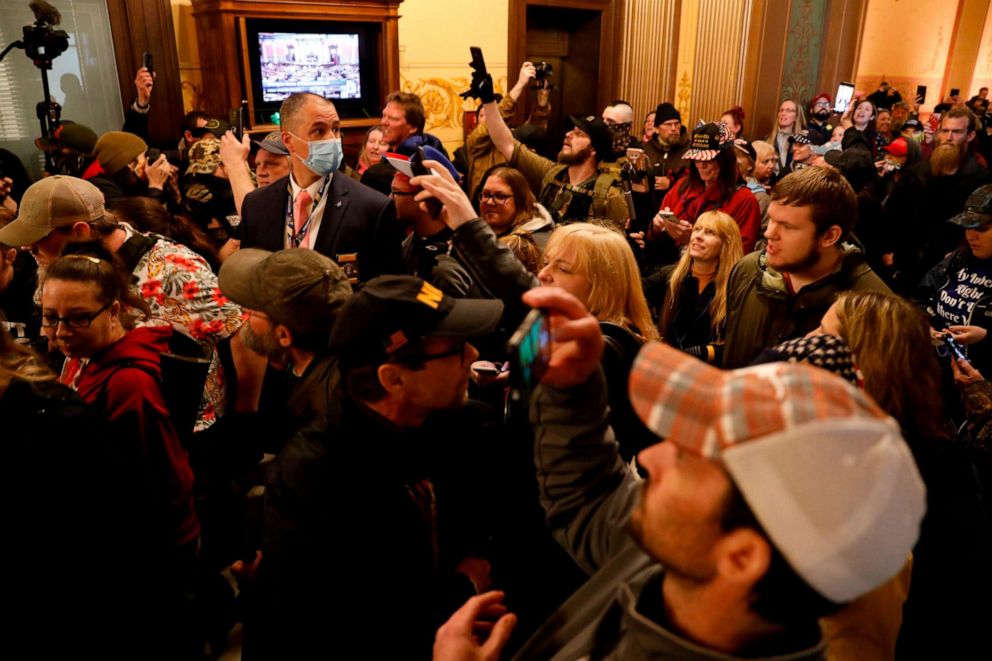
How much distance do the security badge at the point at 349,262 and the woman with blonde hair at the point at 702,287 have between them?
1356mm

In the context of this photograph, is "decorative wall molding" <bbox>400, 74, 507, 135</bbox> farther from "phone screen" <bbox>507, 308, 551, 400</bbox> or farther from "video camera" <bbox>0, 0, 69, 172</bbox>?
"phone screen" <bbox>507, 308, 551, 400</bbox>

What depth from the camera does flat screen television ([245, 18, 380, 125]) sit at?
547 cm

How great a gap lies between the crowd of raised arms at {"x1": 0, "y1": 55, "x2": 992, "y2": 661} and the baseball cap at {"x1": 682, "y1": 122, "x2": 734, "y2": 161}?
83 cm

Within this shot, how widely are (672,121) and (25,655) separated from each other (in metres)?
5.63

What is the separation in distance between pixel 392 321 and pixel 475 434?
0.36 meters

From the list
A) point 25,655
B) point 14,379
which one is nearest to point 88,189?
point 14,379

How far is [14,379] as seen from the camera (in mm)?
1506

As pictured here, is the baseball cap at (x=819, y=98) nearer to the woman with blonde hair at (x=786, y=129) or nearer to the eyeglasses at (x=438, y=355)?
the woman with blonde hair at (x=786, y=129)

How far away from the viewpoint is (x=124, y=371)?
6.05ft


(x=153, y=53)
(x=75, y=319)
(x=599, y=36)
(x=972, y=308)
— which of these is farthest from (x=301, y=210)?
(x=599, y=36)


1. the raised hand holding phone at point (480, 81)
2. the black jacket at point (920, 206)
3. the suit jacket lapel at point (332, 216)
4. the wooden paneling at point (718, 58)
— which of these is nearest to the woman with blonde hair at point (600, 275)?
the suit jacket lapel at point (332, 216)

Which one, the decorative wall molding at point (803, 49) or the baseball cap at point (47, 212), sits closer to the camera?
the baseball cap at point (47, 212)

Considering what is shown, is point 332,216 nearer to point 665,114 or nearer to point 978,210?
point 978,210

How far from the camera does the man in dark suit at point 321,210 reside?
9.05ft
